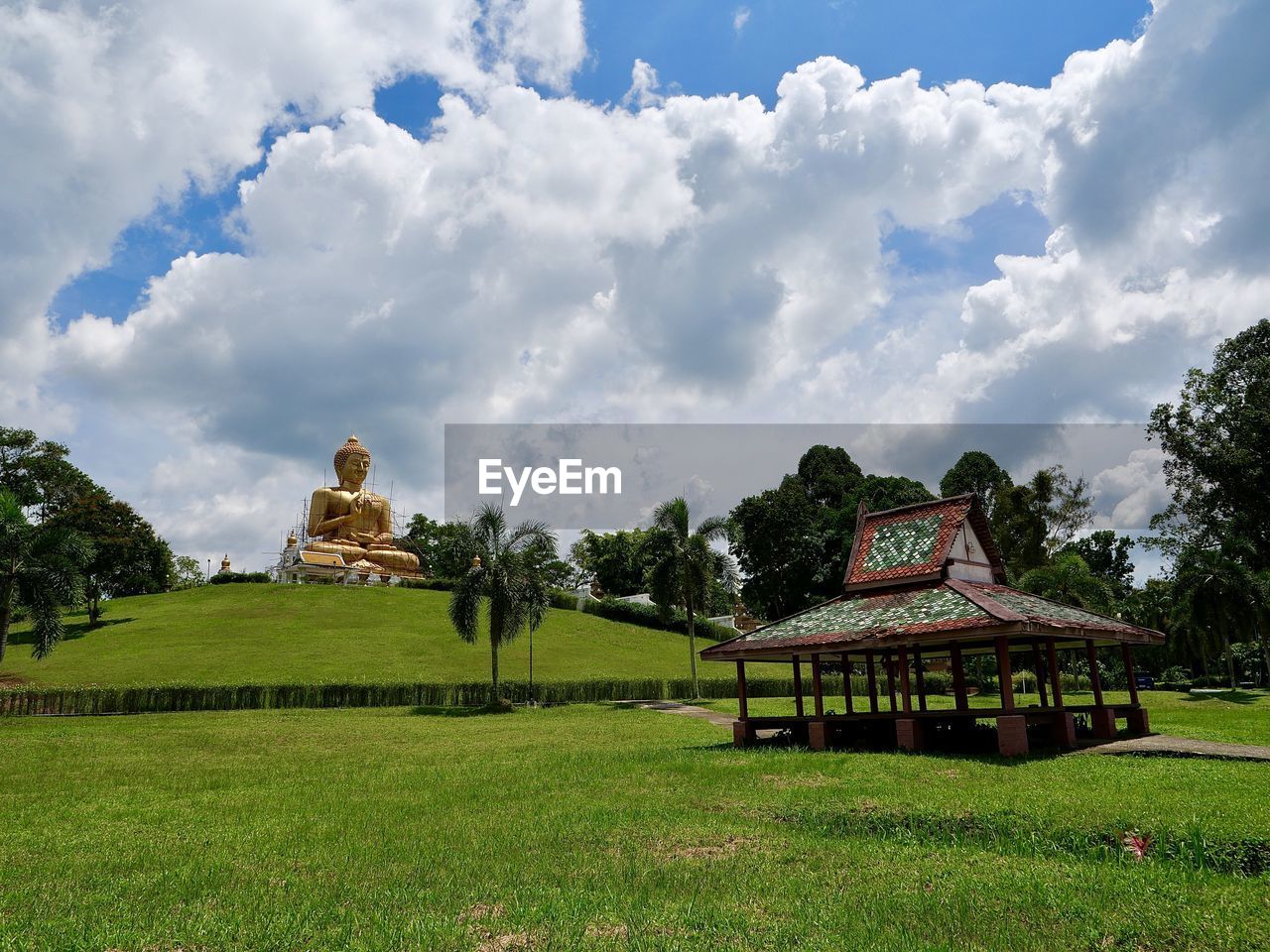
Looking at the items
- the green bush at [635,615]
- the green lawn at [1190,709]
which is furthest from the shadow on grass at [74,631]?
the green lawn at [1190,709]

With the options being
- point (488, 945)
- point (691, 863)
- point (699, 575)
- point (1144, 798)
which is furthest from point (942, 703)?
point (488, 945)

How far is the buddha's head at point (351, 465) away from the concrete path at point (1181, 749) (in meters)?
69.9

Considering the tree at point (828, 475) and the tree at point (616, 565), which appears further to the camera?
the tree at point (616, 565)

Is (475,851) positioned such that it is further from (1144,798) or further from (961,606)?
(961,606)

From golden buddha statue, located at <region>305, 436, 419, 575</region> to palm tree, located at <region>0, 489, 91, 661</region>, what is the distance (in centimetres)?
4037

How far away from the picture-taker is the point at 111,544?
55438 millimetres

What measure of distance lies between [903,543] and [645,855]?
14.2 metres

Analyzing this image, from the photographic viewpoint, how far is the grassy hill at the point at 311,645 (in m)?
41.1

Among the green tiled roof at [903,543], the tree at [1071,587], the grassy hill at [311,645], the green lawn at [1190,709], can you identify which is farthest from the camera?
the tree at [1071,587]

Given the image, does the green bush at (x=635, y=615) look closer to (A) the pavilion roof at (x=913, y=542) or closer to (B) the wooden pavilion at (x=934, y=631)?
(B) the wooden pavilion at (x=934, y=631)

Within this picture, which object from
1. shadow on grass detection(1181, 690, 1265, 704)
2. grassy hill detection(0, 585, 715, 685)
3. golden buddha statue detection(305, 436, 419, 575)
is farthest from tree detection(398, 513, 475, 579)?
shadow on grass detection(1181, 690, 1265, 704)

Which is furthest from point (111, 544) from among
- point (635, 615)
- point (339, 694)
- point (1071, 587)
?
point (1071, 587)

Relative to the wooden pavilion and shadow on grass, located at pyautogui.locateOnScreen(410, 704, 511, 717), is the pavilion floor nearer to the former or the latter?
the wooden pavilion

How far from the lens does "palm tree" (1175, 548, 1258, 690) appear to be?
44781 mm
